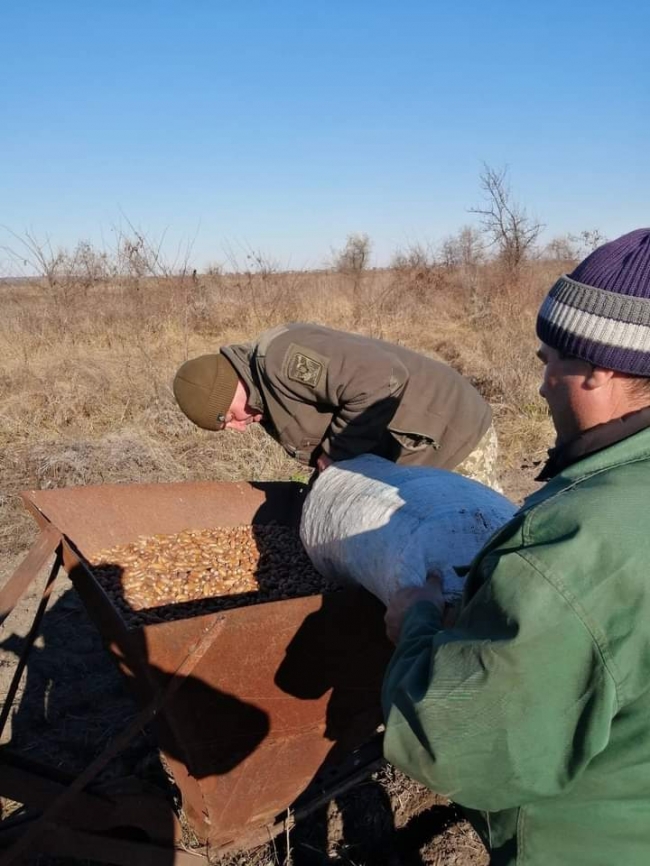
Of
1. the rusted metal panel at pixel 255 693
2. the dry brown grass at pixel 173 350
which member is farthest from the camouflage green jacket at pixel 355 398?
the dry brown grass at pixel 173 350

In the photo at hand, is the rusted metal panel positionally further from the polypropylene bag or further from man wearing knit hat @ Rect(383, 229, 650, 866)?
man wearing knit hat @ Rect(383, 229, 650, 866)

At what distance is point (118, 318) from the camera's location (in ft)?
40.9

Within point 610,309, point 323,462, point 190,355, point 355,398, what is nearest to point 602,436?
point 610,309

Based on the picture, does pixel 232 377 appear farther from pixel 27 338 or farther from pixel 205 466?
pixel 27 338

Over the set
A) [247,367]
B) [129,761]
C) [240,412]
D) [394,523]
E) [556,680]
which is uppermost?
[247,367]

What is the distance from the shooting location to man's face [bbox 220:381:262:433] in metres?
3.59

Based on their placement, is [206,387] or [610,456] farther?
[206,387]

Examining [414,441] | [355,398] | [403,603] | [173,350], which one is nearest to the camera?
[403,603]

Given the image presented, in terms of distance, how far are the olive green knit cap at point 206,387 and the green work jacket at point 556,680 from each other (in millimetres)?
2367

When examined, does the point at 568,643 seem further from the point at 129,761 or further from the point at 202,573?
the point at 129,761

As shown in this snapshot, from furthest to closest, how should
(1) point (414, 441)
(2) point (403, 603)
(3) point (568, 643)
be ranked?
(1) point (414, 441) → (2) point (403, 603) → (3) point (568, 643)

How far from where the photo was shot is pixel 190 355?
436 inches

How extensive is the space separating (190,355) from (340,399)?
8153 mm

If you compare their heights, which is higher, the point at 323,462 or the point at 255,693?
the point at 323,462
